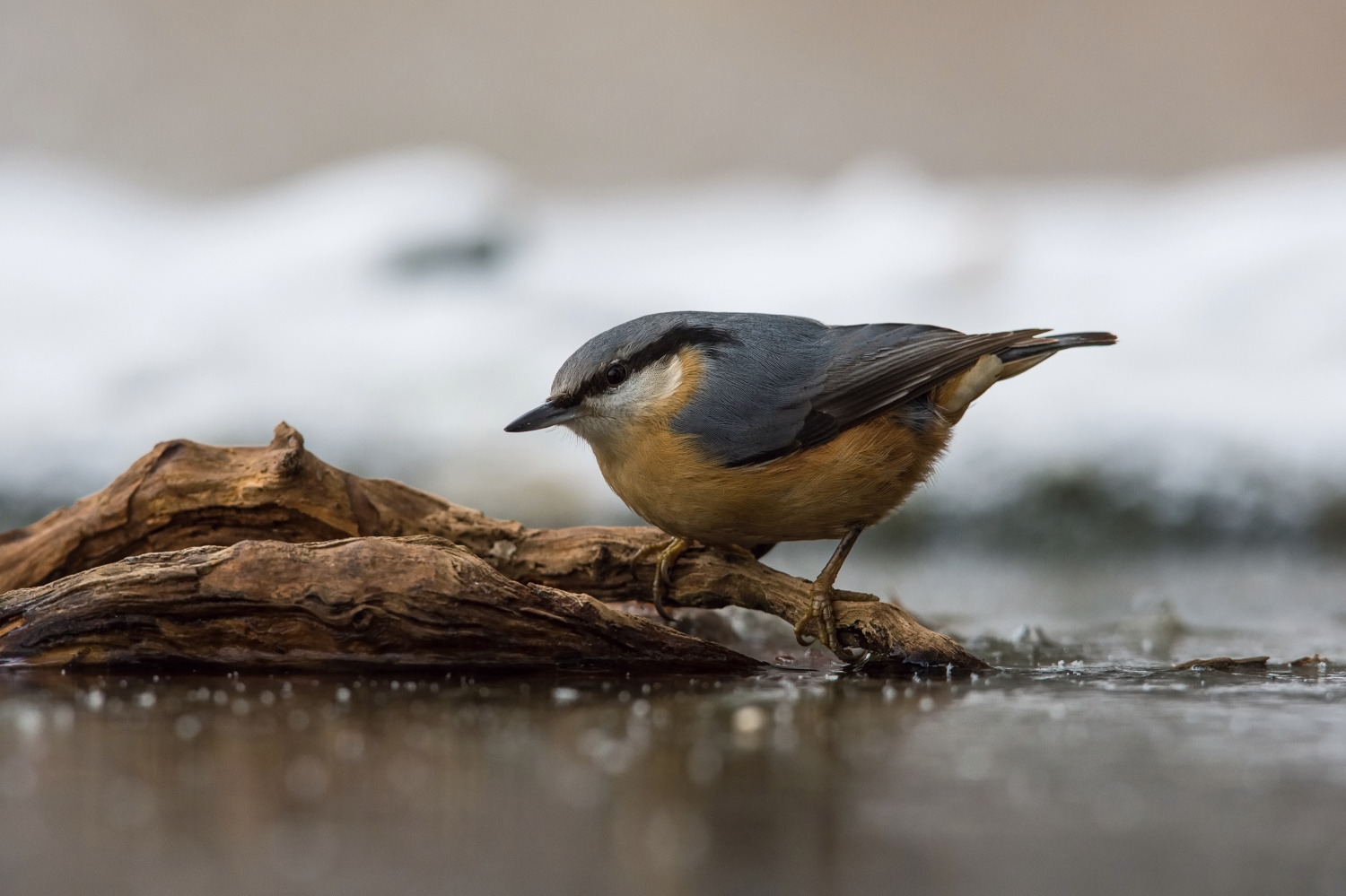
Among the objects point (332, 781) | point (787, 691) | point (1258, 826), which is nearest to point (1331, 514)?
point (787, 691)

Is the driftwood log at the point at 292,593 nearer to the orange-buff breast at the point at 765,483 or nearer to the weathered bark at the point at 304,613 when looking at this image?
the weathered bark at the point at 304,613

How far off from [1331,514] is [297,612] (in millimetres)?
3596

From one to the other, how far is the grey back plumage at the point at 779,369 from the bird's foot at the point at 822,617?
0.25 m

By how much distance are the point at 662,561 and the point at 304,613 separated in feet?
2.11

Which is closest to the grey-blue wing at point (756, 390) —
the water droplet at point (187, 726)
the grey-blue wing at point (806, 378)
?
the grey-blue wing at point (806, 378)

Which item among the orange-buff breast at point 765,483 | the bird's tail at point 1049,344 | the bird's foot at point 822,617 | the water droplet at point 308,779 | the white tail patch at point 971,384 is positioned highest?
the bird's tail at point 1049,344

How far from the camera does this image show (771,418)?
6.46 feet

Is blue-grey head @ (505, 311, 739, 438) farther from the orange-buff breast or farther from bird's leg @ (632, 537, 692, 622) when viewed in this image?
bird's leg @ (632, 537, 692, 622)

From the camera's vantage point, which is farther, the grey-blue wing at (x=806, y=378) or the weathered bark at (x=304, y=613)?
the grey-blue wing at (x=806, y=378)

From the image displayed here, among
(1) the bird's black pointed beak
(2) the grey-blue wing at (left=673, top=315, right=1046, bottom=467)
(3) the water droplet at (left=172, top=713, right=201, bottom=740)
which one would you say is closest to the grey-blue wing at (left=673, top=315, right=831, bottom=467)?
(2) the grey-blue wing at (left=673, top=315, right=1046, bottom=467)

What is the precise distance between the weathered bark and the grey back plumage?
1.38 ft

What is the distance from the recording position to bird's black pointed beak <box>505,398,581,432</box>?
2035mm

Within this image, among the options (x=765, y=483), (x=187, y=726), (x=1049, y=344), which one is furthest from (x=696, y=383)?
(x=187, y=726)

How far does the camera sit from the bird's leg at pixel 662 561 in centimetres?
204
